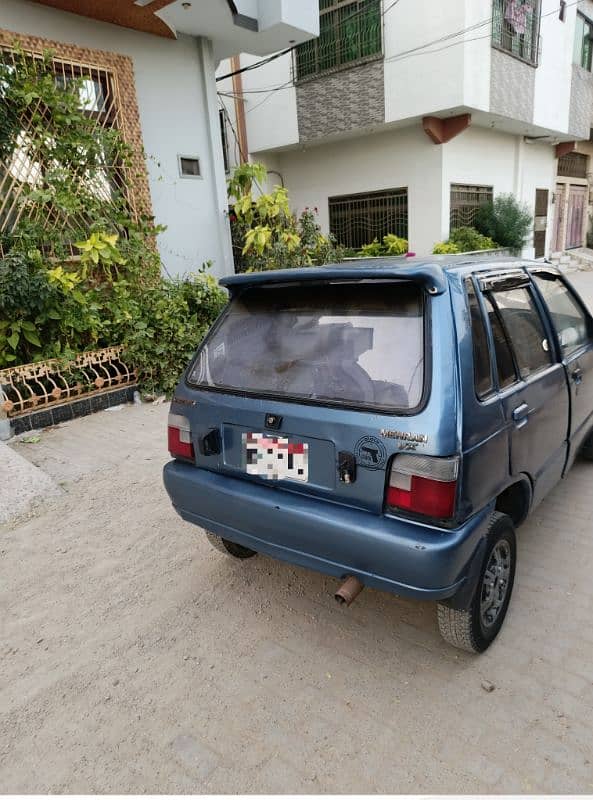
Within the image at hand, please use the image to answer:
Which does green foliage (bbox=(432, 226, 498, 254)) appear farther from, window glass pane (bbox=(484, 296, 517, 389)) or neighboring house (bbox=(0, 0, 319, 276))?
A: window glass pane (bbox=(484, 296, 517, 389))

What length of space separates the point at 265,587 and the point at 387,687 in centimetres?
85

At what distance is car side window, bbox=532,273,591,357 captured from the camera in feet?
9.87

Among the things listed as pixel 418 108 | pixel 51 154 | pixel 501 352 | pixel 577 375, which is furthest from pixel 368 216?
pixel 501 352

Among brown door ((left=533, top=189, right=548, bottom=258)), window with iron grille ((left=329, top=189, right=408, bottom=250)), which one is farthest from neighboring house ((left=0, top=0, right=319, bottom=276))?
brown door ((left=533, top=189, right=548, bottom=258))

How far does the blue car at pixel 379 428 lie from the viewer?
74.0 inches

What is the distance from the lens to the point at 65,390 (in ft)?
18.0

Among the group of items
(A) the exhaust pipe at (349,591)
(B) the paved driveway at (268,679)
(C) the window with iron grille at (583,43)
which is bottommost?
(B) the paved driveway at (268,679)

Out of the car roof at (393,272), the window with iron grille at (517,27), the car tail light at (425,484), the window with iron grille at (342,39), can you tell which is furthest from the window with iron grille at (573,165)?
the car tail light at (425,484)

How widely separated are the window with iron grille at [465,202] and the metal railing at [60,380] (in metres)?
9.58

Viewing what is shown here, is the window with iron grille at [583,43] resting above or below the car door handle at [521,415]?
above

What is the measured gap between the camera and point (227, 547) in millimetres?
2910

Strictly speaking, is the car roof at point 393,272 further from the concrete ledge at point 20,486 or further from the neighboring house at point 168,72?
the neighboring house at point 168,72

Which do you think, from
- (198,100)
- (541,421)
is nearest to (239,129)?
(198,100)

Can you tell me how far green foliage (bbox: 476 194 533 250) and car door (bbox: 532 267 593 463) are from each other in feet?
35.1
